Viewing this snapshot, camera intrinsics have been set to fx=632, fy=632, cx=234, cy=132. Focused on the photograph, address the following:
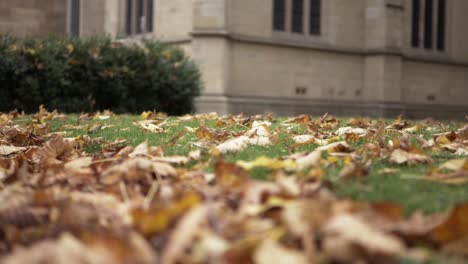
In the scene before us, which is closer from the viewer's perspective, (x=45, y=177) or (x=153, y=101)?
(x=45, y=177)

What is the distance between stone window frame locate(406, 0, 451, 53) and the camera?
18.6 meters

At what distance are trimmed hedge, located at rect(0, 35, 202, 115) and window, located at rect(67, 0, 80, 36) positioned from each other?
972 centimetres

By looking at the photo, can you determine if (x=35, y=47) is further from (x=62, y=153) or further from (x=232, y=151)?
(x=232, y=151)

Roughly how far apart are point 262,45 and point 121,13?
15.4ft

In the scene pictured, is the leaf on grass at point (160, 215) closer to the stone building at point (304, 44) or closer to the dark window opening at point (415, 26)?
the stone building at point (304, 44)

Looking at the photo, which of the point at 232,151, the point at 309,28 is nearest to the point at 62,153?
the point at 232,151

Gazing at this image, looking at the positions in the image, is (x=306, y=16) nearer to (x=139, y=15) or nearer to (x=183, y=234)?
(x=139, y=15)

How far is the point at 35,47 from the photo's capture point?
371 inches

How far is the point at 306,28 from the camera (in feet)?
54.7

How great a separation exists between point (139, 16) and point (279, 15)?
3965 millimetres

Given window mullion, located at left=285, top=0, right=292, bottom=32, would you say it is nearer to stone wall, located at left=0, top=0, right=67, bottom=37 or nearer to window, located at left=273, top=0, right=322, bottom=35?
window, located at left=273, top=0, right=322, bottom=35

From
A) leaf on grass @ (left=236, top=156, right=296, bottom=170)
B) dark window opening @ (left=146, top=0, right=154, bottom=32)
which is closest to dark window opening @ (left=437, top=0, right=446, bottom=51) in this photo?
dark window opening @ (left=146, top=0, right=154, bottom=32)

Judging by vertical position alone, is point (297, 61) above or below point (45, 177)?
above

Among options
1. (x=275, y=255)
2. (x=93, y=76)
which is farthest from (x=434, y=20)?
(x=275, y=255)
